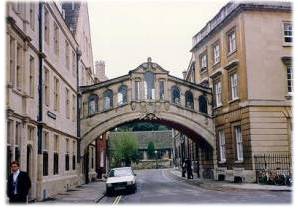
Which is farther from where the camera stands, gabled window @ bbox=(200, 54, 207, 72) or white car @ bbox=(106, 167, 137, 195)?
gabled window @ bbox=(200, 54, 207, 72)

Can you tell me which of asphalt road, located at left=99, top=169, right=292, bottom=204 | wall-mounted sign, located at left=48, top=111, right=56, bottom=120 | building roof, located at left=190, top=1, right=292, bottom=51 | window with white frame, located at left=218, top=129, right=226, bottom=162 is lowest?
asphalt road, located at left=99, top=169, right=292, bottom=204

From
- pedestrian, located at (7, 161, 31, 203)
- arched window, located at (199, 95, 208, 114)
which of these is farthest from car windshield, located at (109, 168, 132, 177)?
pedestrian, located at (7, 161, 31, 203)

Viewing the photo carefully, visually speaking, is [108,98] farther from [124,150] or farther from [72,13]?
[124,150]

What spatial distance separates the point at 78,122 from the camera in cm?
3425

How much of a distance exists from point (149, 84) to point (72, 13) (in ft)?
26.4

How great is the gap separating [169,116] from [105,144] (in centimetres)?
1778

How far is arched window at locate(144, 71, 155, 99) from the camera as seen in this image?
34750mm

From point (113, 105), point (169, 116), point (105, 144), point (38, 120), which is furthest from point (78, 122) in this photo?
point (105, 144)

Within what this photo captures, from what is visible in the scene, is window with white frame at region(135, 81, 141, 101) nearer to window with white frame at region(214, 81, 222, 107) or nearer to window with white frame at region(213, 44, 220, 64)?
window with white frame at region(214, 81, 222, 107)

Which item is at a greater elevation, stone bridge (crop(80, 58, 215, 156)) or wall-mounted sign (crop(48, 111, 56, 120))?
stone bridge (crop(80, 58, 215, 156))

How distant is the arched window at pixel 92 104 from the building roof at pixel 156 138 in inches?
1999

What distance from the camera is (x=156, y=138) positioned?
292 ft
